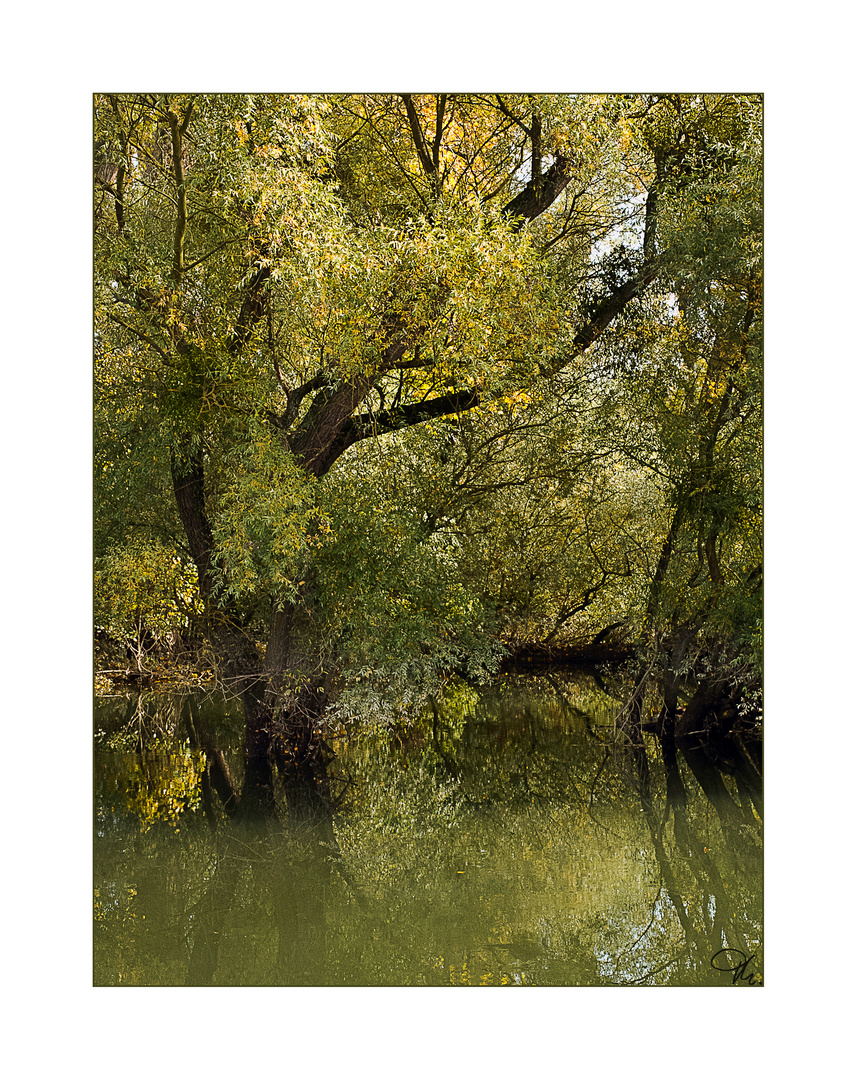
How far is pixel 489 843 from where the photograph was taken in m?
5.20

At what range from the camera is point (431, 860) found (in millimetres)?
5055

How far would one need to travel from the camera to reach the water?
409 centimetres

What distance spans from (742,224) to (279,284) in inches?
132

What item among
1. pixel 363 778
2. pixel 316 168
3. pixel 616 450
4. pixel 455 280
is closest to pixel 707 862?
pixel 363 778
